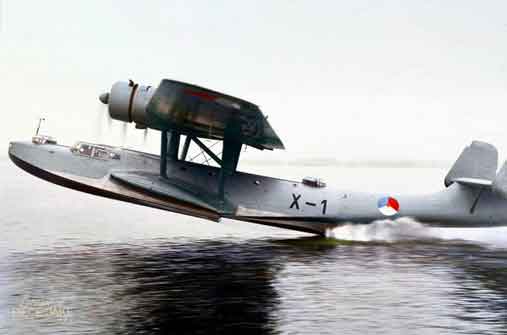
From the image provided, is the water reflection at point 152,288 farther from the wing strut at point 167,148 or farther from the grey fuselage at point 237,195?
the wing strut at point 167,148

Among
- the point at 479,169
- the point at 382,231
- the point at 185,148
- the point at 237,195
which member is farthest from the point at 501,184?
the point at 185,148

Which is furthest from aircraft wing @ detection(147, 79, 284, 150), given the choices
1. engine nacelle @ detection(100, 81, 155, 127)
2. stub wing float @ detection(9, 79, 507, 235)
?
engine nacelle @ detection(100, 81, 155, 127)

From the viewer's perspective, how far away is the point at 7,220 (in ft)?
113

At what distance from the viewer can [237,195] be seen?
65.9ft

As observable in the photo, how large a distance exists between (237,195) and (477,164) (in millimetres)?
7454

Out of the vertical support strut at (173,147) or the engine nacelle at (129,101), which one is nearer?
the engine nacelle at (129,101)

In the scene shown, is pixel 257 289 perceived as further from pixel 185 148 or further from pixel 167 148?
pixel 185 148

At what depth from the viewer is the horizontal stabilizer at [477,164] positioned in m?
21.1

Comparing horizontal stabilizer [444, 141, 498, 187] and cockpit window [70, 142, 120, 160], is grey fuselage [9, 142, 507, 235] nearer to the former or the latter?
cockpit window [70, 142, 120, 160]

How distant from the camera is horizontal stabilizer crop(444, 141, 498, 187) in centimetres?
2111

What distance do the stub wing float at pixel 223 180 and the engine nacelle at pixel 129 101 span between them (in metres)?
0.03

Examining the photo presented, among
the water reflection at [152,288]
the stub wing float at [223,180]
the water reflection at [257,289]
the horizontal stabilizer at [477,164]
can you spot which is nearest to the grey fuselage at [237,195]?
the stub wing float at [223,180]

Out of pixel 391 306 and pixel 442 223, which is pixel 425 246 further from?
pixel 391 306

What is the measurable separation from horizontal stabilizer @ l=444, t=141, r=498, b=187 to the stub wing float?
0.10ft
